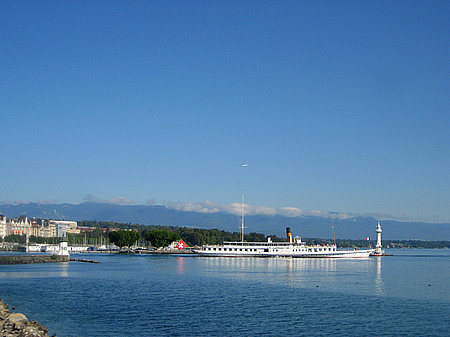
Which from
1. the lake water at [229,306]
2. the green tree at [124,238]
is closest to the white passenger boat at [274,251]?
the green tree at [124,238]

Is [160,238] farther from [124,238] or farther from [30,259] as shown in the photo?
[30,259]

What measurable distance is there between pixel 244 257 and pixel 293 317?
93.8 meters

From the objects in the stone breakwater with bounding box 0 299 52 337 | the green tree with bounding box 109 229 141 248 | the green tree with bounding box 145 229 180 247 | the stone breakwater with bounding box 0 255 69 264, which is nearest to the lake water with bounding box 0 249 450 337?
the stone breakwater with bounding box 0 299 52 337

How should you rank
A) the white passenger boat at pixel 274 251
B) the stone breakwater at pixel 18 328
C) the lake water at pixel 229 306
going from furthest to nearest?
the white passenger boat at pixel 274 251 < the lake water at pixel 229 306 < the stone breakwater at pixel 18 328

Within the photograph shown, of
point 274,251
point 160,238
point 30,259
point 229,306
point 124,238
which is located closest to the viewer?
point 229,306

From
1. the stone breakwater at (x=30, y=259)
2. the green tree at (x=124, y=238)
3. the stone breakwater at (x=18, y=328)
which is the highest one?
the green tree at (x=124, y=238)

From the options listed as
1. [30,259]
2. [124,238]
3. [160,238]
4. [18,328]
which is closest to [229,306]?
[18,328]

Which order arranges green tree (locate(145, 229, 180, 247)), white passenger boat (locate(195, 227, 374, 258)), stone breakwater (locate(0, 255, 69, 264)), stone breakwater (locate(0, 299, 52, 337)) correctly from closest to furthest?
stone breakwater (locate(0, 299, 52, 337)), stone breakwater (locate(0, 255, 69, 264)), white passenger boat (locate(195, 227, 374, 258)), green tree (locate(145, 229, 180, 247))

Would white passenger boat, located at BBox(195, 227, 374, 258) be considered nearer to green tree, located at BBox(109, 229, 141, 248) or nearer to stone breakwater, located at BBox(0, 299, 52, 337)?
green tree, located at BBox(109, 229, 141, 248)

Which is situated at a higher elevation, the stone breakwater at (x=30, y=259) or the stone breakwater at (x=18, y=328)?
the stone breakwater at (x=18, y=328)

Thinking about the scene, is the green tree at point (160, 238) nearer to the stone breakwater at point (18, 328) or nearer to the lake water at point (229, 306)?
the lake water at point (229, 306)

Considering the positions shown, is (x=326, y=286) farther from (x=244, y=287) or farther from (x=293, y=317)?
(x=293, y=317)

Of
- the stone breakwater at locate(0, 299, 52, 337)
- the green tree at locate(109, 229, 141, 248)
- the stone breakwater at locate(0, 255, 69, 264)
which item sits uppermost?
the green tree at locate(109, 229, 141, 248)

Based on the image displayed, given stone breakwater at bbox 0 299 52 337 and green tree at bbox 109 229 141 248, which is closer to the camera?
stone breakwater at bbox 0 299 52 337
